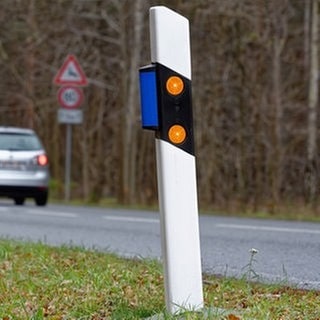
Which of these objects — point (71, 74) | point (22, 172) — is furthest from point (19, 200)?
point (71, 74)

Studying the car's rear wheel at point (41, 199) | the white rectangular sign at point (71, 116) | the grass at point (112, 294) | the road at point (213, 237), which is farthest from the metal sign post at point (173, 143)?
the white rectangular sign at point (71, 116)

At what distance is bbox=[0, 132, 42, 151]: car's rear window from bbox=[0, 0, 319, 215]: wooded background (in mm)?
2348

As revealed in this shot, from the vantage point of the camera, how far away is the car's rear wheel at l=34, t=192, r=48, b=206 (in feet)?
67.6

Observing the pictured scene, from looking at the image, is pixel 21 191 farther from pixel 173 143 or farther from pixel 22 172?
pixel 173 143

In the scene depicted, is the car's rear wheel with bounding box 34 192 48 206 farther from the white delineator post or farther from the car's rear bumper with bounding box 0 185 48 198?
the white delineator post

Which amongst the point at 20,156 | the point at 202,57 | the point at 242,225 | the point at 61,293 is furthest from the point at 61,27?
the point at 61,293

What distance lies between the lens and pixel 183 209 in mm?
5316

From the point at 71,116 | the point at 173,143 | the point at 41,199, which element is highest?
the point at 71,116

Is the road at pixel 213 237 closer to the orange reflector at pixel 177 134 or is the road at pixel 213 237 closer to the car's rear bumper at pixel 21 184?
the orange reflector at pixel 177 134

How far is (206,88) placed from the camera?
25.8 metres

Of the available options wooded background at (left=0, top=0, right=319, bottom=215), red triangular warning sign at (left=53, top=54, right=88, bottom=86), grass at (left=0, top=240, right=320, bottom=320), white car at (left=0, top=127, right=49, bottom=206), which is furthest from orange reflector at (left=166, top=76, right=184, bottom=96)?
red triangular warning sign at (left=53, top=54, right=88, bottom=86)

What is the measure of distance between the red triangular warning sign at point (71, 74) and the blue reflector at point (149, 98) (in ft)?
54.9

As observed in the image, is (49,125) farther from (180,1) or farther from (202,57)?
(180,1)

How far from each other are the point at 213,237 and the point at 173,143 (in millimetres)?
5958
